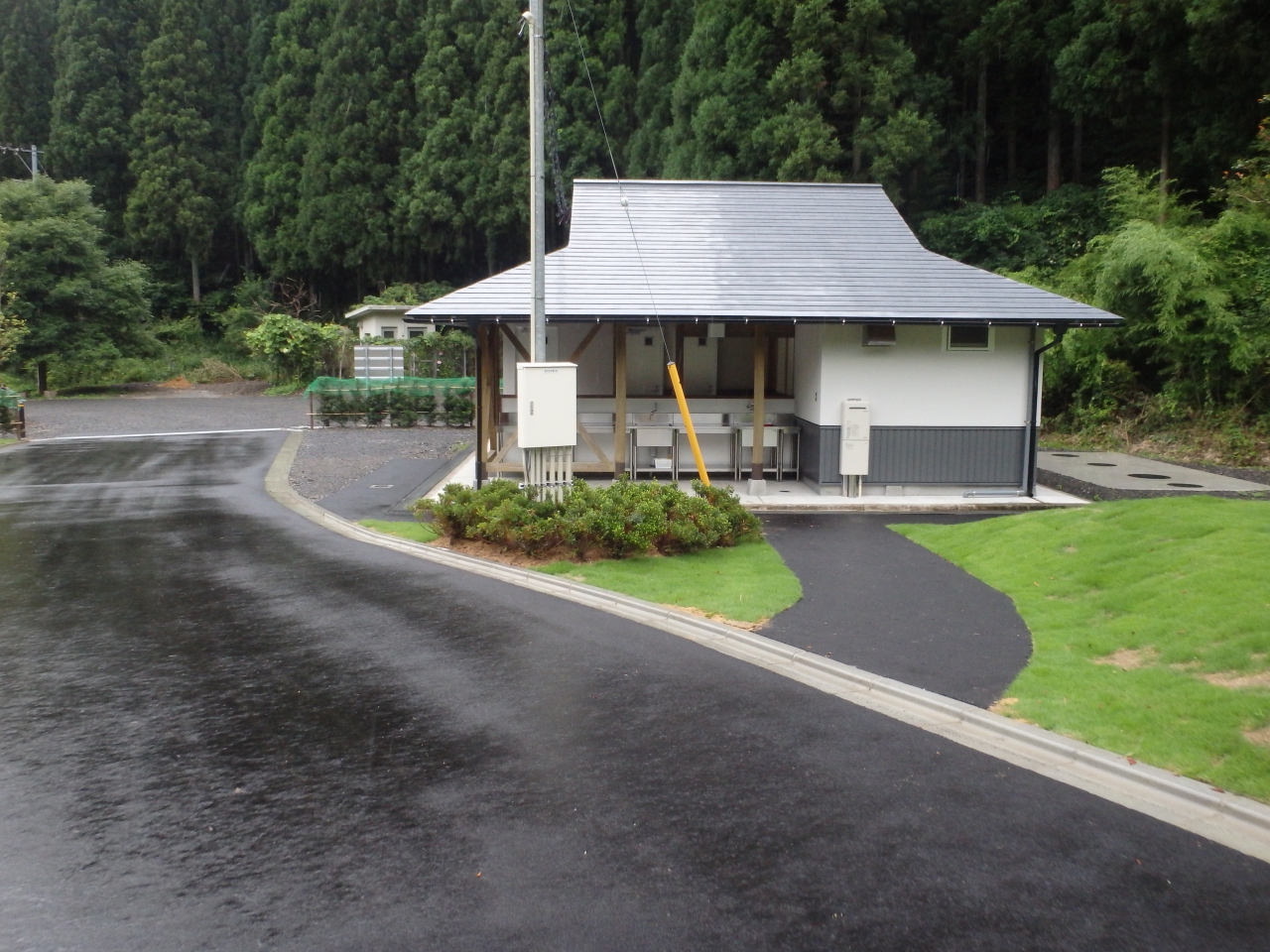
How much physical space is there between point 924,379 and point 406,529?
24.8 feet

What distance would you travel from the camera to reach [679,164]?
3117 centimetres

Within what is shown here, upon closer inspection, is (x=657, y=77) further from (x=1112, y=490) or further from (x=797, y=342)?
(x=1112, y=490)

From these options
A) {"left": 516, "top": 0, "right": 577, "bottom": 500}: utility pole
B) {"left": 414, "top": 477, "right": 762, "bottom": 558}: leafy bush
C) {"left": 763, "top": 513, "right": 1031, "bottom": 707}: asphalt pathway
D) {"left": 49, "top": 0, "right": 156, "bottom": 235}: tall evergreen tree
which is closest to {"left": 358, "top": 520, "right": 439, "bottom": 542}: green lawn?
{"left": 414, "top": 477, "right": 762, "bottom": 558}: leafy bush

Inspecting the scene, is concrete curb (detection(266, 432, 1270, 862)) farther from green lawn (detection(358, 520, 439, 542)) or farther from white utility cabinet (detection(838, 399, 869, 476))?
white utility cabinet (detection(838, 399, 869, 476))

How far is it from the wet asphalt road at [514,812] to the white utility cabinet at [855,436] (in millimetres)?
6885

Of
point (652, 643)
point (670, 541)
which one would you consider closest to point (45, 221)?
point (670, 541)

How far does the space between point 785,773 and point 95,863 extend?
129 inches

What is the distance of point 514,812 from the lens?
16.7 ft

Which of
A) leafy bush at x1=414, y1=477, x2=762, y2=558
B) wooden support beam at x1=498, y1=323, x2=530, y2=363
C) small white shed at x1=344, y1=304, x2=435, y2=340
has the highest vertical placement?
small white shed at x1=344, y1=304, x2=435, y2=340

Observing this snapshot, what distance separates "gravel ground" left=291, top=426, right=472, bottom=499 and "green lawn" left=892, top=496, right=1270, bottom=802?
10324mm

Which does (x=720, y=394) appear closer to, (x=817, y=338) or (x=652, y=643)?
(x=817, y=338)

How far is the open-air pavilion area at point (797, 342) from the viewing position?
48.2 feet

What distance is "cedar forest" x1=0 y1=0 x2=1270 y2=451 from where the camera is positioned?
68.5 feet

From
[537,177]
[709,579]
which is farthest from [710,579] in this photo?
[537,177]
